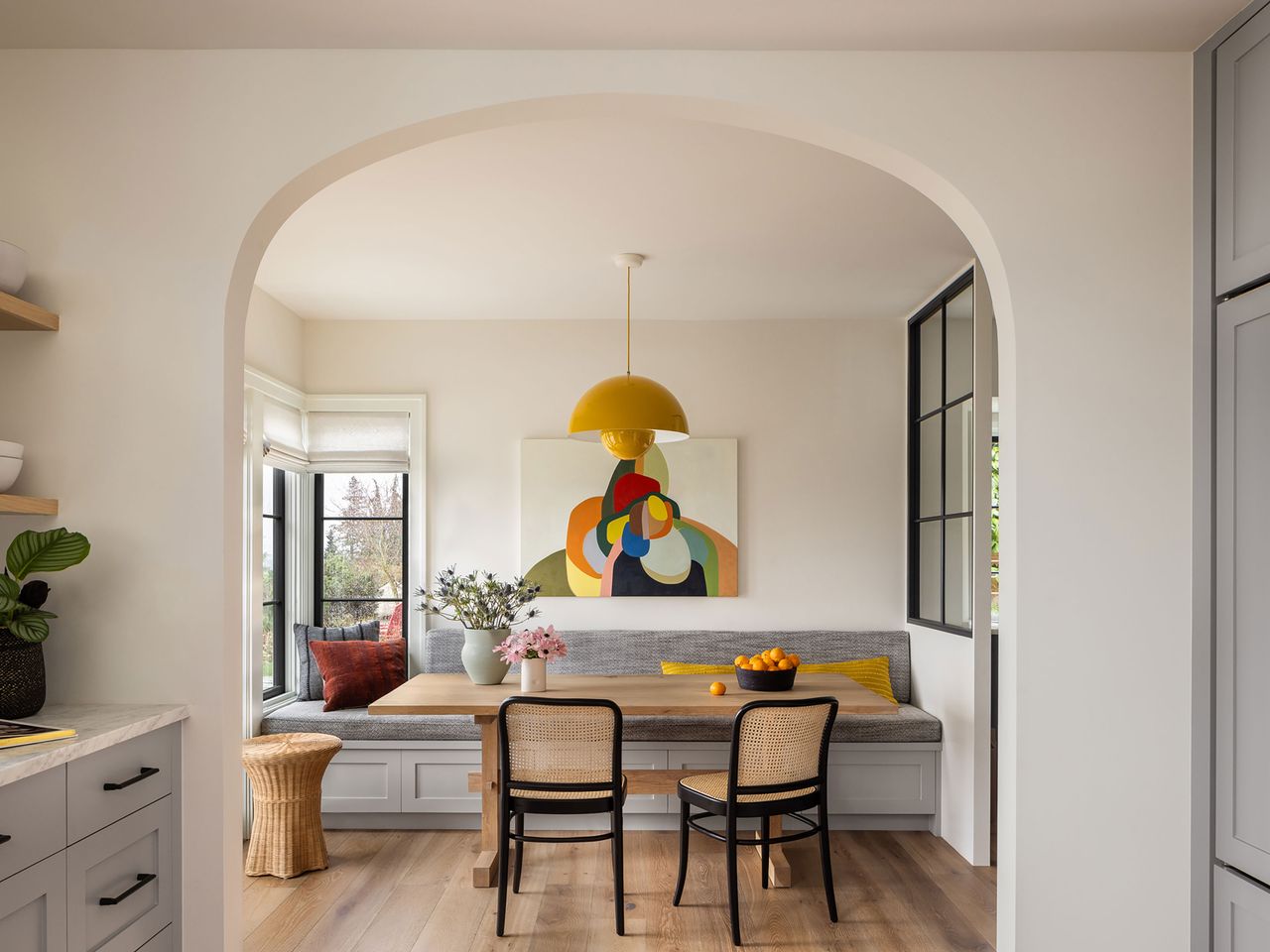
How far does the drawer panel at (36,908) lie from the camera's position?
1.73 m

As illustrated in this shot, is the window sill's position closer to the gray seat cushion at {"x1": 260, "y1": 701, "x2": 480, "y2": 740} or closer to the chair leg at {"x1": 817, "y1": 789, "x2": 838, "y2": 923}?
the gray seat cushion at {"x1": 260, "y1": 701, "x2": 480, "y2": 740}

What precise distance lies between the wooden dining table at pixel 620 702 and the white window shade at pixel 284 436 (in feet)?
4.54

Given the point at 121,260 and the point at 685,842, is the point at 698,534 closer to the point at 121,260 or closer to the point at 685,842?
the point at 685,842

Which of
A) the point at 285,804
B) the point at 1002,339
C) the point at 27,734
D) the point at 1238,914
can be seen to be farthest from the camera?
the point at 285,804

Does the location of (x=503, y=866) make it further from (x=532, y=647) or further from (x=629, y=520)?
(x=629, y=520)

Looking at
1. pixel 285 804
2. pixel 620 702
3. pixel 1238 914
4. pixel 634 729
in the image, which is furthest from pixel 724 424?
pixel 1238 914

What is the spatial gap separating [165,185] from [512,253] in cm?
205

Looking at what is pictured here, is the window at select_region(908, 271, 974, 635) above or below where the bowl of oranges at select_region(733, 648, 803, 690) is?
above

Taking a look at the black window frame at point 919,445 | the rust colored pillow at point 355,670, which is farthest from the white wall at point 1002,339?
the rust colored pillow at point 355,670

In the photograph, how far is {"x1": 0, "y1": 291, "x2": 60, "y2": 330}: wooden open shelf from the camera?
2074mm

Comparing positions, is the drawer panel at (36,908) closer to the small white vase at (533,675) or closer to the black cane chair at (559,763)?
the black cane chair at (559,763)

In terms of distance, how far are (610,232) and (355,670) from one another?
262 centimetres

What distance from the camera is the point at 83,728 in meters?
1.99

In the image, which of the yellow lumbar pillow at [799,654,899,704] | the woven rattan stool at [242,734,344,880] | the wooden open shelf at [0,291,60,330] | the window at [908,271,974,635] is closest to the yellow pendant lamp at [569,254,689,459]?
the window at [908,271,974,635]
